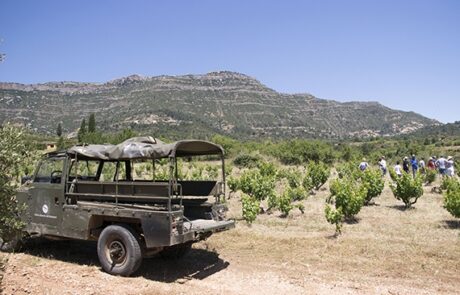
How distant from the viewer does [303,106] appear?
15388cm

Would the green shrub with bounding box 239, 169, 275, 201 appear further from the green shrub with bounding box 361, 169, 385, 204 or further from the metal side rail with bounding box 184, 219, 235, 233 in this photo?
the metal side rail with bounding box 184, 219, 235, 233

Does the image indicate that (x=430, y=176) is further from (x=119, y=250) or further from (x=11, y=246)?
(x=11, y=246)

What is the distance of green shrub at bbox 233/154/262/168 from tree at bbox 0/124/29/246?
36.5 meters

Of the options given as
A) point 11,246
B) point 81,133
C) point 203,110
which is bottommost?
point 11,246

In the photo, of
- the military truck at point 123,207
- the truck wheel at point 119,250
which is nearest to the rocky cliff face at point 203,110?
the military truck at point 123,207

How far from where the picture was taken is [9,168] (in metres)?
5.27

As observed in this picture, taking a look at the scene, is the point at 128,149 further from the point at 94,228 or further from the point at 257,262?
the point at 257,262

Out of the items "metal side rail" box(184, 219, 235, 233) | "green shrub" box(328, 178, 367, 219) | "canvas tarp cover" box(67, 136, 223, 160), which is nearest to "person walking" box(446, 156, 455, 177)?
"green shrub" box(328, 178, 367, 219)

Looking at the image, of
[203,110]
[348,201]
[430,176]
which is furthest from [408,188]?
[203,110]

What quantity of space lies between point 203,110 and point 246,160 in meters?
86.8

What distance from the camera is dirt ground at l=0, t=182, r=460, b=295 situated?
696 cm

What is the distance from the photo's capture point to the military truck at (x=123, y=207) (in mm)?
7074

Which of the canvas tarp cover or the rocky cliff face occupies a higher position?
the rocky cliff face

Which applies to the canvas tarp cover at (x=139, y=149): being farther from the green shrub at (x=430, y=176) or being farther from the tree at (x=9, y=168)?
the green shrub at (x=430, y=176)
